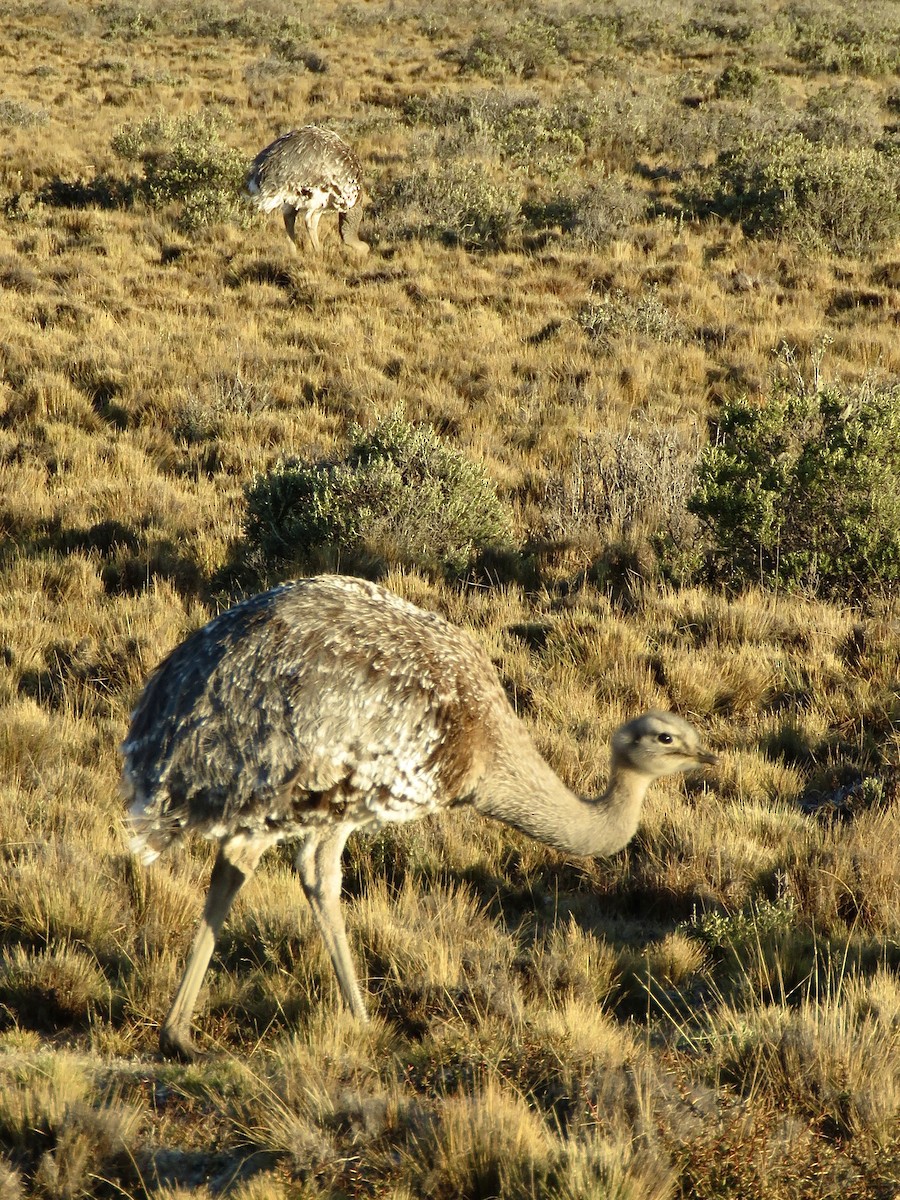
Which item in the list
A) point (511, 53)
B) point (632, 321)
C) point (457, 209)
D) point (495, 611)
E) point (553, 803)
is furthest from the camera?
point (511, 53)

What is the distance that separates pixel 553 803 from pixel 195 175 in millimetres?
15475

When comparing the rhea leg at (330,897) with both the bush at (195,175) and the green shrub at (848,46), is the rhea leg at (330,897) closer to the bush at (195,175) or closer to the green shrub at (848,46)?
the bush at (195,175)

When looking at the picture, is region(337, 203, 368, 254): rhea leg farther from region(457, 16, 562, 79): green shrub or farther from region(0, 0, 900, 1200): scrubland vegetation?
region(457, 16, 562, 79): green shrub

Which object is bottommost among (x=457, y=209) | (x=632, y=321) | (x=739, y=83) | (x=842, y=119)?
(x=632, y=321)

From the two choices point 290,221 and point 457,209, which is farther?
point 457,209

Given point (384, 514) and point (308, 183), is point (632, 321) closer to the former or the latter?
point (308, 183)

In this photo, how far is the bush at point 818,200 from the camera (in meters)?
16.2

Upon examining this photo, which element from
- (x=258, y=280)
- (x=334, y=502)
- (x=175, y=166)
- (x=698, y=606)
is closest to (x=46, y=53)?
(x=175, y=166)

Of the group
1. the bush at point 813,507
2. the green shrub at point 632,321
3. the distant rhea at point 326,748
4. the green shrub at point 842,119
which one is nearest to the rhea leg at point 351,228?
the green shrub at point 632,321

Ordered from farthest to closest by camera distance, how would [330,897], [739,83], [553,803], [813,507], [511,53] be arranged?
[511,53]
[739,83]
[813,507]
[553,803]
[330,897]

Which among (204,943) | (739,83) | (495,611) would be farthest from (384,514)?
(739,83)

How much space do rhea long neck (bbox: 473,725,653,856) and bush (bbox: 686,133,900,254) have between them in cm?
1323

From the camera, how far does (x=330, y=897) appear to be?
4.15 metres

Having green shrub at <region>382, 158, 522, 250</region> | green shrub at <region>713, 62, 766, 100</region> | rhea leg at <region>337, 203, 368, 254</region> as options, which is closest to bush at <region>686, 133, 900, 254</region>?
green shrub at <region>382, 158, 522, 250</region>
